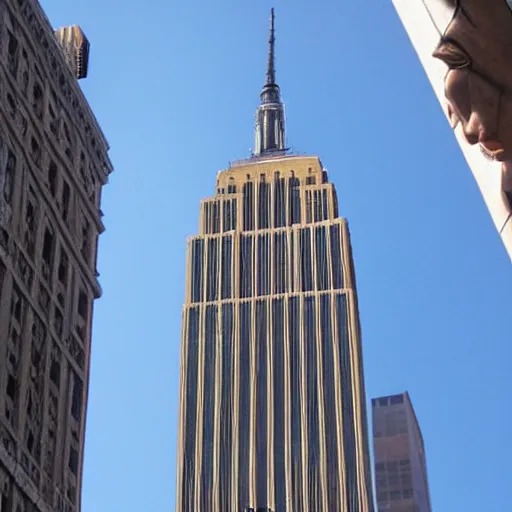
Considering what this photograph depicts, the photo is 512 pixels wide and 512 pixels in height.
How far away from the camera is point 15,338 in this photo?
5375 centimetres

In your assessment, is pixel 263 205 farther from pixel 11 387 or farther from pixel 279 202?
pixel 11 387

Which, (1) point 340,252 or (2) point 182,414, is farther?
(1) point 340,252

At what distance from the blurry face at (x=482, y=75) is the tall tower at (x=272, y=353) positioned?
118470 millimetres

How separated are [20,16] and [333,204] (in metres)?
89.4

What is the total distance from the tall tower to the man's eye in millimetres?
118540

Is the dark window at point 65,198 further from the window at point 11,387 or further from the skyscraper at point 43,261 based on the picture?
the window at point 11,387

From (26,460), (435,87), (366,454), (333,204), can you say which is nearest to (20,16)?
(26,460)

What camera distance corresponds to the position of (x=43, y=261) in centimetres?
5966

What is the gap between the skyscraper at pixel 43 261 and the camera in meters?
52.7

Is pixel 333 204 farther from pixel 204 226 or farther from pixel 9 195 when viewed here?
pixel 9 195

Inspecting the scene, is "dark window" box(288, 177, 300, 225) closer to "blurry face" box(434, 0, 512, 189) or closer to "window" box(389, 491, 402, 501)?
"window" box(389, 491, 402, 501)

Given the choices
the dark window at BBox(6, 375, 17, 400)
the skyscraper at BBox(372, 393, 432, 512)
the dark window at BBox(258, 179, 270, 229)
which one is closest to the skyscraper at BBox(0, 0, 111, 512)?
the dark window at BBox(6, 375, 17, 400)

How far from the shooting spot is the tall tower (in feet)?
412

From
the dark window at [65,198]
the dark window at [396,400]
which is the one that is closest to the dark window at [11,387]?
the dark window at [65,198]
